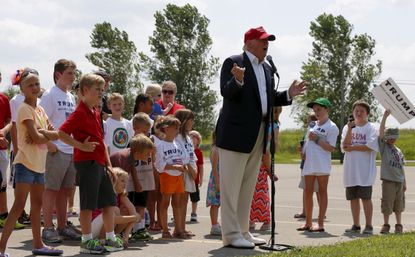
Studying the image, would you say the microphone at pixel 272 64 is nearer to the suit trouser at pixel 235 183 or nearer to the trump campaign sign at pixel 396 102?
the suit trouser at pixel 235 183

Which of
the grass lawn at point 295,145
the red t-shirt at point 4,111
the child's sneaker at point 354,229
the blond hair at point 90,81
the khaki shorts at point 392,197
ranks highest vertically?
the grass lawn at point 295,145

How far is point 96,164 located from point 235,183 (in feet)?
5.37

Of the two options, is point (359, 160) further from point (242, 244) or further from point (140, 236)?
point (140, 236)

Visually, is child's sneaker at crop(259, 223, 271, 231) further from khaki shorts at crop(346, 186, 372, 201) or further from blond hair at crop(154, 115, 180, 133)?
blond hair at crop(154, 115, 180, 133)

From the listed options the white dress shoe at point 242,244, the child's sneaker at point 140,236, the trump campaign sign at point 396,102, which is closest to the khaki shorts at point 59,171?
the child's sneaker at point 140,236

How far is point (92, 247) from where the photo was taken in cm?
806

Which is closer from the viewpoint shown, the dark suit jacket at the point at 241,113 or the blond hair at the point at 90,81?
the blond hair at the point at 90,81

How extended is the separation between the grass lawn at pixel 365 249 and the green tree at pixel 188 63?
1952 inches

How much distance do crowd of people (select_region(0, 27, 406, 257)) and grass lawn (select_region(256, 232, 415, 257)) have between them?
94cm

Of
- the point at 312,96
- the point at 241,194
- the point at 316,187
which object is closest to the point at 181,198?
the point at 241,194

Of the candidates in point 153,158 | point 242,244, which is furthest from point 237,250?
point 153,158

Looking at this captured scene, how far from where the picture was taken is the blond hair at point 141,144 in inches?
370

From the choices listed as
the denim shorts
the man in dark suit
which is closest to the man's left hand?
the man in dark suit

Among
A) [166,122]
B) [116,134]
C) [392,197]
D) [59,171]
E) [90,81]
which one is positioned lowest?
[392,197]
